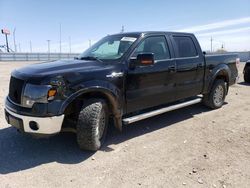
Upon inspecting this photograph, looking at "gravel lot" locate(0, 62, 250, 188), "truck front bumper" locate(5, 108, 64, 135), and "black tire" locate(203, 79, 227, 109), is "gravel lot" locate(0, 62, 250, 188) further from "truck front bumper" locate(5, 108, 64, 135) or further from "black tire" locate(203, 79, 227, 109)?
"black tire" locate(203, 79, 227, 109)

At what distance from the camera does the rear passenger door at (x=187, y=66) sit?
5509 mm

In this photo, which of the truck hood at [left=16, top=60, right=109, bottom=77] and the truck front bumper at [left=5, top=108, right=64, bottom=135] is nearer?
the truck front bumper at [left=5, top=108, right=64, bottom=135]

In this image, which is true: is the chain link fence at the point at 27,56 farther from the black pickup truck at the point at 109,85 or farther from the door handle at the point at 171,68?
the door handle at the point at 171,68

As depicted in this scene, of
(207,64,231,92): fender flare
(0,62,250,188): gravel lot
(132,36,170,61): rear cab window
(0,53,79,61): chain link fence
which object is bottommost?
(0,62,250,188): gravel lot

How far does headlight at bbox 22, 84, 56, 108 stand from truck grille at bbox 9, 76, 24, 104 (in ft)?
0.73

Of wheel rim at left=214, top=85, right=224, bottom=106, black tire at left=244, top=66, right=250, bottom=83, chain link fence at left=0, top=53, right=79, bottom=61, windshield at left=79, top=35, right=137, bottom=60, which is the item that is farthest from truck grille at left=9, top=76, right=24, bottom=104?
chain link fence at left=0, top=53, right=79, bottom=61

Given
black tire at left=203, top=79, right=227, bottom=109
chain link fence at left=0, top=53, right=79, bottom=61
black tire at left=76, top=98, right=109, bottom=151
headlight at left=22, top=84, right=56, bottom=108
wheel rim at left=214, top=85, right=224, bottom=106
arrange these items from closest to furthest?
1. headlight at left=22, top=84, right=56, bottom=108
2. black tire at left=76, top=98, right=109, bottom=151
3. black tire at left=203, top=79, right=227, bottom=109
4. wheel rim at left=214, top=85, right=224, bottom=106
5. chain link fence at left=0, top=53, right=79, bottom=61

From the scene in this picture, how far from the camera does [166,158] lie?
3.99 meters

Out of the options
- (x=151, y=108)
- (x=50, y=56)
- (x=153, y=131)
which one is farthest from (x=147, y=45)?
(x=50, y=56)

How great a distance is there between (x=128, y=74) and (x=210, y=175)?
2067 mm

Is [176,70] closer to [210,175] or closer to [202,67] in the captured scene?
[202,67]

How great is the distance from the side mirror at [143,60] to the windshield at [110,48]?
0.90 ft

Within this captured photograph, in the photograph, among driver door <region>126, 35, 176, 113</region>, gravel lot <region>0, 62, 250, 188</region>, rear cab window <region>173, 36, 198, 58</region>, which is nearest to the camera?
gravel lot <region>0, 62, 250, 188</region>

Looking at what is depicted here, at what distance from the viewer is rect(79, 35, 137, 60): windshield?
4785 mm
